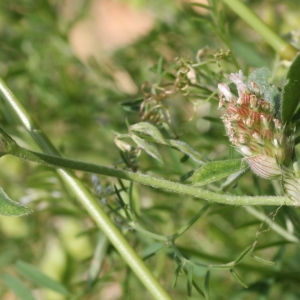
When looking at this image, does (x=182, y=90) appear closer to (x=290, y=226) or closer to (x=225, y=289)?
(x=290, y=226)

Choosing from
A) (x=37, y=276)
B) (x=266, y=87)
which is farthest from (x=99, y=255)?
(x=266, y=87)

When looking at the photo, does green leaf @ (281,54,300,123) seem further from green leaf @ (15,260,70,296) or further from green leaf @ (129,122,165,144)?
green leaf @ (15,260,70,296)

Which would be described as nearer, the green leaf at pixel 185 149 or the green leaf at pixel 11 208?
the green leaf at pixel 11 208

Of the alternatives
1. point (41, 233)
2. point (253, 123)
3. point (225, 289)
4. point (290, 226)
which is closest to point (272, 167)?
point (253, 123)

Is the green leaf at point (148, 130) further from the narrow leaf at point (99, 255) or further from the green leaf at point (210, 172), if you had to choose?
the narrow leaf at point (99, 255)

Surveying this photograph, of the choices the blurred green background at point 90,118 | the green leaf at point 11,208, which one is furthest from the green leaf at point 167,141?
the blurred green background at point 90,118

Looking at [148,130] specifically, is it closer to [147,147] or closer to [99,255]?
[147,147]

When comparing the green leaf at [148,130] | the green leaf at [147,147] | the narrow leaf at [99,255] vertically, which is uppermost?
the green leaf at [148,130]
